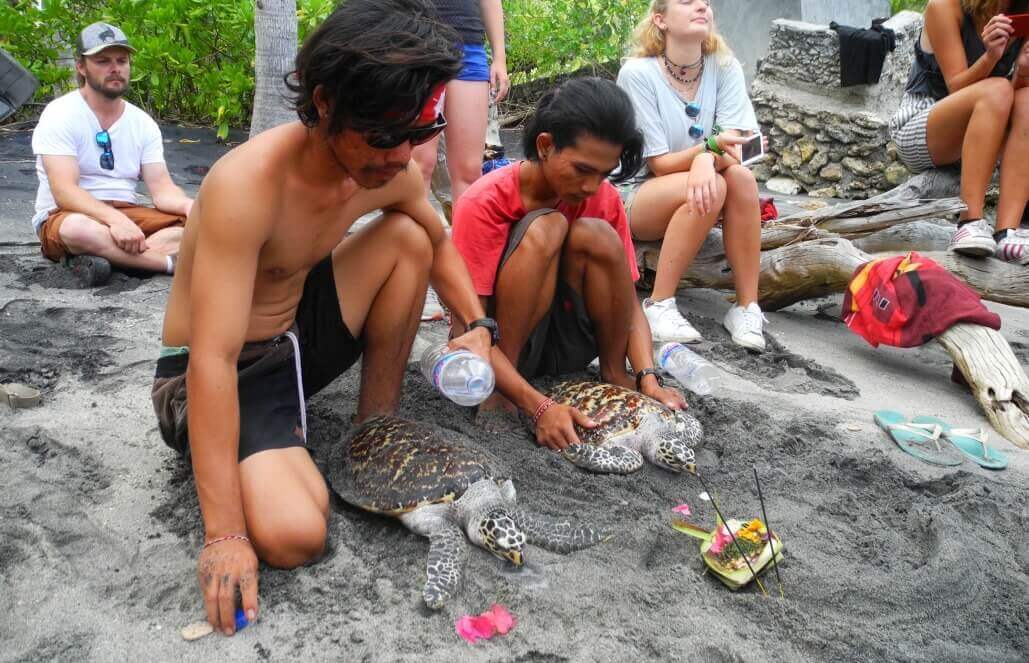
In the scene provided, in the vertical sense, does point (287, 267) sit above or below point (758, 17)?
below

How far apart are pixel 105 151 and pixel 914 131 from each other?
4392 millimetres

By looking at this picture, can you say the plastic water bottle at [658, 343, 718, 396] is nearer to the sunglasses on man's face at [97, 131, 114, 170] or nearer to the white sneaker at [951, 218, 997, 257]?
the white sneaker at [951, 218, 997, 257]

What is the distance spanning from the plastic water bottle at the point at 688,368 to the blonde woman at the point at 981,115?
5.17 ft

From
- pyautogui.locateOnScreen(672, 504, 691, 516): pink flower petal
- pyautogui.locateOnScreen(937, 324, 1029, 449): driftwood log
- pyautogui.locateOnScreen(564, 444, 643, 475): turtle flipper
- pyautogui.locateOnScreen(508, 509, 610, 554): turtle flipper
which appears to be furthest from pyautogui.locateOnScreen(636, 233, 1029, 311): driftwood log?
pyautogui.locateOnScreen(508, 509, 610, 554): turtle flipper

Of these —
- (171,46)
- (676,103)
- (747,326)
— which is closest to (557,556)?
(747,326)

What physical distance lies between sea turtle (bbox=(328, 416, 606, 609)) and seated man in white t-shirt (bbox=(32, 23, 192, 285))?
96.2 inches

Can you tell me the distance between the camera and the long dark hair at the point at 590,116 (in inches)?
100

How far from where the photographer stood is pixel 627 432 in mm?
2621

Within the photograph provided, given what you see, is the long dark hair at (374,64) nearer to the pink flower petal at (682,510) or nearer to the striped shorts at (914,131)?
the pink flower petal at (682,510)

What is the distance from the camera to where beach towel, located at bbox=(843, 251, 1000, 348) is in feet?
10.9

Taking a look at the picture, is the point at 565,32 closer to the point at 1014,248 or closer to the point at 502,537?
the point at 1014,248

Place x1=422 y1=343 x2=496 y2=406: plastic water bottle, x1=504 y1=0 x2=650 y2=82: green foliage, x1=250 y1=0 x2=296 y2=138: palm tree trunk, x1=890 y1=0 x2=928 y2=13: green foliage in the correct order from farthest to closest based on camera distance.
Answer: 1. x1=890 y1=0 x2=928 y2=13: green foliage
2. x1=504 y1=0 x2=650 y2=82: green foliage
3. x1=250 y1=0 x2=296 y2=138: palm tree trunk
4. x1=422 y1=343 x2=496 y2=406: plastic water bottle

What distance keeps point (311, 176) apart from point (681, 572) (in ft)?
4.42

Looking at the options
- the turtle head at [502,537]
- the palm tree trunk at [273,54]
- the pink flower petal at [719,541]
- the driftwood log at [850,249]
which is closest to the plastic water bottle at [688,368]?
the driftwood log at [850,249]
